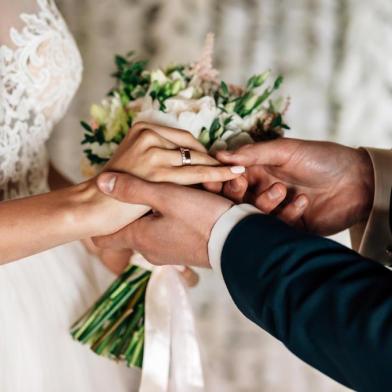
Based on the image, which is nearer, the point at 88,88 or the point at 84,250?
the point at 84,250

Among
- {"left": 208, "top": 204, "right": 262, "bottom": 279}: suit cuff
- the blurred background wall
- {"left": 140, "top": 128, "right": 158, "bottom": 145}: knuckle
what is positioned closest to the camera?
{"left": 208, "top": 204, "right": 262, "bottom": 279}: suit cuff

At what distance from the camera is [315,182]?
1203 millimetres

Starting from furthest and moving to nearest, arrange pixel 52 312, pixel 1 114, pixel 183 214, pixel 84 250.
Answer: pixel 84 250 → pixel 52 312 → pixel 1 114 → pixel 183 214

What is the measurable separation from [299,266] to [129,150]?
0.39 meters

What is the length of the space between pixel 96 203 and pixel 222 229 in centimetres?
25

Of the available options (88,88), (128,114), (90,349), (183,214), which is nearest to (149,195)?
(183,214)

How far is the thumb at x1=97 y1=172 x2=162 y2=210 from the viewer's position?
968mm

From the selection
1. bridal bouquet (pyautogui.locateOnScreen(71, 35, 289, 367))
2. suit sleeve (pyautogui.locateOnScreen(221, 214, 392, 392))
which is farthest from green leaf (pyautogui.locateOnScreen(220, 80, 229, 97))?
suit sleeve (pyautogui.locateOnScreen(221, 214, 392, 392))

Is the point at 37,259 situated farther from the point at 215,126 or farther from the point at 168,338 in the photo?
the point at 215,126

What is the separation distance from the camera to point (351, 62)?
1.68 m

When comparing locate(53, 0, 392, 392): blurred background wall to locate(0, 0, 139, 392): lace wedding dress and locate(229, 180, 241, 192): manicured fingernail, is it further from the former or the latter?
locate(229, 180, 241, 192): manicured fingernail

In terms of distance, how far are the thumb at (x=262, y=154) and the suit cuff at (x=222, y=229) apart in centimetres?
17

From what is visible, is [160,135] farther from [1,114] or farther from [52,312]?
[52,312]

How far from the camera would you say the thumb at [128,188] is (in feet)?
3.18
